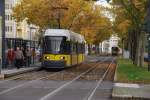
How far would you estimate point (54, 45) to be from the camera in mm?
48219

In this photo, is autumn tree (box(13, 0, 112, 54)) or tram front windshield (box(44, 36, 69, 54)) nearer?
tram front windshield (box(44, 36, 69, 54))

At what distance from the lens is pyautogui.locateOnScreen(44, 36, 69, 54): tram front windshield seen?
48.2 metres

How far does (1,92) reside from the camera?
2416cm

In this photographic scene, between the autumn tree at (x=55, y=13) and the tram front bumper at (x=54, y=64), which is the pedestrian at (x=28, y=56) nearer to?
the tram front bumper at (x=54, y=64)

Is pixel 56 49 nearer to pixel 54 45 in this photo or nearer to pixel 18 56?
pixel 54 45

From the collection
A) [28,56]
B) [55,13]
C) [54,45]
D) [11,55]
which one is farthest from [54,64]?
[55,13]

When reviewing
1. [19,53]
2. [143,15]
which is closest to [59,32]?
[19,53]

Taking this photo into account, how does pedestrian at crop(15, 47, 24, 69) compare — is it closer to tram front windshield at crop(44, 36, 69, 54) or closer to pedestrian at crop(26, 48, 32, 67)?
tram front windshield at crop(44, 36, 69, 54)

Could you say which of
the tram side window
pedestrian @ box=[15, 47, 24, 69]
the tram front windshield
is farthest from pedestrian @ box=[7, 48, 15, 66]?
the tram side window

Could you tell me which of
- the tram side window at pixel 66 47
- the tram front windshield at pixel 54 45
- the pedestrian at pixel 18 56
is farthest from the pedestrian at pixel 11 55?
the tram side window at pixel 66 47

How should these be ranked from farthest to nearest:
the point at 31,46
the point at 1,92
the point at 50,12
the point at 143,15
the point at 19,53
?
the point at 50,12, the point at 31,46, the point at 143,15, the point at 19,53, the point at 1,92

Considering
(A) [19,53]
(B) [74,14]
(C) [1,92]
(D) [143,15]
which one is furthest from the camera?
(B) [74,14]

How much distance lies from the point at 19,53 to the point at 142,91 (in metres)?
22.7

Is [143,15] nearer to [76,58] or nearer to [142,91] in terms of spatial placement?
[76,58]
